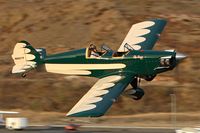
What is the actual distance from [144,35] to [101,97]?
10.5 m

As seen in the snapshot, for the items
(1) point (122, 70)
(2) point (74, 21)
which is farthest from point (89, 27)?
(1) point (122, 70)

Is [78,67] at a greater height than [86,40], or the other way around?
[78,67]

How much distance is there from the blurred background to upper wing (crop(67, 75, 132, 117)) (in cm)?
1865

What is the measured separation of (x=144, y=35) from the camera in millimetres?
39500

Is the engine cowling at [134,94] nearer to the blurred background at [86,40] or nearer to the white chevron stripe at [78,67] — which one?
the white chevron stripe at [78,67]

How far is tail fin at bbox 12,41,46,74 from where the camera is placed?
37.9 meters

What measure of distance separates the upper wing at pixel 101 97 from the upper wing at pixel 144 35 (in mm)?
4913

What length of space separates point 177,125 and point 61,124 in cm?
961

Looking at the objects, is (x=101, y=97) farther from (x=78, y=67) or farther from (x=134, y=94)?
(x=78, y=67)

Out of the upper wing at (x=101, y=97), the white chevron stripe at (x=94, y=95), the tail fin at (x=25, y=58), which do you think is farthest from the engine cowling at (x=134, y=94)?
the tail fin at (x=25, y=58)

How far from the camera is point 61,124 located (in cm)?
4844

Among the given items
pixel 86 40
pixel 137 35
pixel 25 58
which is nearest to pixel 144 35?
pixel 137 35

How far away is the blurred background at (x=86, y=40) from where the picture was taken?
54781mm

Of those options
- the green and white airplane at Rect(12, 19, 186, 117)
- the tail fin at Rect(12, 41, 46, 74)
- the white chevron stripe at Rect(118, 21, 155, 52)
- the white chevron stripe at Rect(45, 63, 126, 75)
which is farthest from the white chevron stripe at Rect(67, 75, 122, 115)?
the tail fin at Rect(12, 41, 46, 74)
